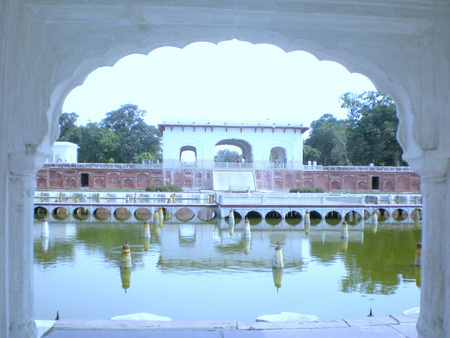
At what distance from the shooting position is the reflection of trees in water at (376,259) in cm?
966

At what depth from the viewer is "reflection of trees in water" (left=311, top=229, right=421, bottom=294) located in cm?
966

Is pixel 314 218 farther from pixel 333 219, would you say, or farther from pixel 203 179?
pixel 203 179

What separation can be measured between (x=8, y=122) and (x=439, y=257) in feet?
11.0

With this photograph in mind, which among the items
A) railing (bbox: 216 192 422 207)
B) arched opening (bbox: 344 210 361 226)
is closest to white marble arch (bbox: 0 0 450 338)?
railing (bbox: 216 192 422 207)

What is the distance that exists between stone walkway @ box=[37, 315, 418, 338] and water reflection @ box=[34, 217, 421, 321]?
3.59m

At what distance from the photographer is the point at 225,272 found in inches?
413

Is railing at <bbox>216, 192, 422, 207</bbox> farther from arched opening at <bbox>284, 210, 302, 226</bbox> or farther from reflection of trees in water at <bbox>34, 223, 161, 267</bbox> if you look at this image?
reflection of trees in water at <bbox>34, 223, 161, 267</bbox>

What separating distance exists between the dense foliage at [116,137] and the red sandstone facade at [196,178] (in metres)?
8.19

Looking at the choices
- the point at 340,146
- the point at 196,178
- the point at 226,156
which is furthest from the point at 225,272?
the point at 226,156

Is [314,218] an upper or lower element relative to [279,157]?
lower

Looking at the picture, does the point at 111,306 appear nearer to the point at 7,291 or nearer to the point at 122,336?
the point at 122,336

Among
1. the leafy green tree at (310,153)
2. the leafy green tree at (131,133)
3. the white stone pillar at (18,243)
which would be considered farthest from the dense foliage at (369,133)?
the white stone pillar at (18,243)

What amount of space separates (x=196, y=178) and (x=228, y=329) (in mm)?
31470

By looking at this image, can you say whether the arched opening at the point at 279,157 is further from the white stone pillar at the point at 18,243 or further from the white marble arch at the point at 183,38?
the white stone pillar at the point at 18,243
